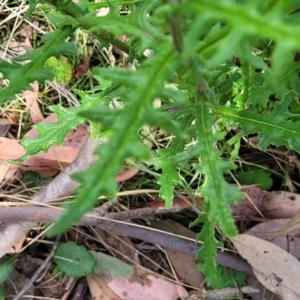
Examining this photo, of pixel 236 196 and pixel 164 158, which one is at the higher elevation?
pixel 236 196

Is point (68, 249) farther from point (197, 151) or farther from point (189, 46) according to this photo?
point (189, 46)

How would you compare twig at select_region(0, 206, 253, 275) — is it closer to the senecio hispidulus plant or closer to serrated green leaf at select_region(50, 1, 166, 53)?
the senecio hispidulus plant

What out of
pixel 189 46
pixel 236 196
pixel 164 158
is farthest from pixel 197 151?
pixel 189 46

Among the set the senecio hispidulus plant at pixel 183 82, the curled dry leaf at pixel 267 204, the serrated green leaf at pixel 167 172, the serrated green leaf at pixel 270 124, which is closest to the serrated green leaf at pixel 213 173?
the senecio hispidulus plant at pixel 183 82

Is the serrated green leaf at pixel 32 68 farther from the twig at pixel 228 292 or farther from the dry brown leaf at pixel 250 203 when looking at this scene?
the twig at pixel 228 292

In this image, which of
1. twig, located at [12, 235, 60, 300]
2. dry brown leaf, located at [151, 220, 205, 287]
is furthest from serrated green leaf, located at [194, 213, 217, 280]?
twig, located at [12, 235, 60, 300]
